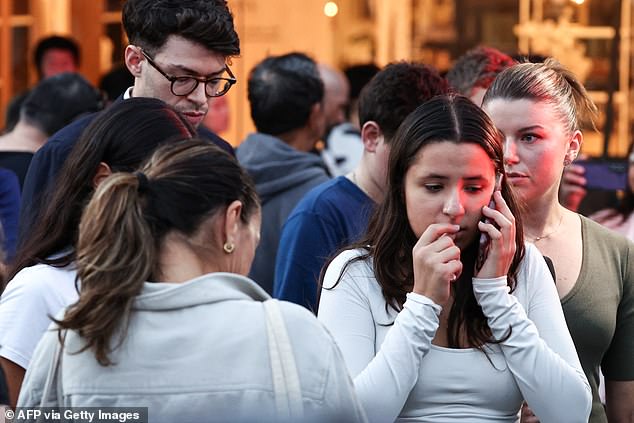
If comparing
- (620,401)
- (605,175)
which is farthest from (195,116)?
(605,175)

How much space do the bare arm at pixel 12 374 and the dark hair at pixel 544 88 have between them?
164 centimetres

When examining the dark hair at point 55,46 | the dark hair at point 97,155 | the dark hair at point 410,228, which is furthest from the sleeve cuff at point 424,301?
the dark hair at point 55,46

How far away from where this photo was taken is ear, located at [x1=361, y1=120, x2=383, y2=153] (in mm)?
4203

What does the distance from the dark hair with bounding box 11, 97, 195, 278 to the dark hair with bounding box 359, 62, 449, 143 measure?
142 centimetres

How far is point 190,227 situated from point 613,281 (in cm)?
155

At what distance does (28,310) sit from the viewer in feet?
9.23

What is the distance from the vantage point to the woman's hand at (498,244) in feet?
9.86

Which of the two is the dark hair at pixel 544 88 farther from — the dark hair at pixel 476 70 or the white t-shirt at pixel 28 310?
the white t-shirt at pixel 28 310

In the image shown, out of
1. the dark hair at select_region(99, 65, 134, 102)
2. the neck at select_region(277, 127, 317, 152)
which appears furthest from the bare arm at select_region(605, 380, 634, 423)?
the dark hair at select_region(99, 65, 134, 102)

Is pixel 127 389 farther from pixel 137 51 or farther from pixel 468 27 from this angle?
pixel 468 27

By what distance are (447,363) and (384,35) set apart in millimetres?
6147

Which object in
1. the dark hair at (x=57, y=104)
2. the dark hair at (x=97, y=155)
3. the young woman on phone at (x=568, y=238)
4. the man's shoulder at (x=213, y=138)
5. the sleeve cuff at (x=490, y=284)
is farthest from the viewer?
the dark hair at (x=57, y=104)

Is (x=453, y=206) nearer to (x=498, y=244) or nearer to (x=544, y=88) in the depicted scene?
(x=498, y=244)

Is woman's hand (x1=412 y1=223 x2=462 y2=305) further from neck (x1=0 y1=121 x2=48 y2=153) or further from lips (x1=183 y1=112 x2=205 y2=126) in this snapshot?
neck (x1=0 y1=121 x2=48 y2=153)
